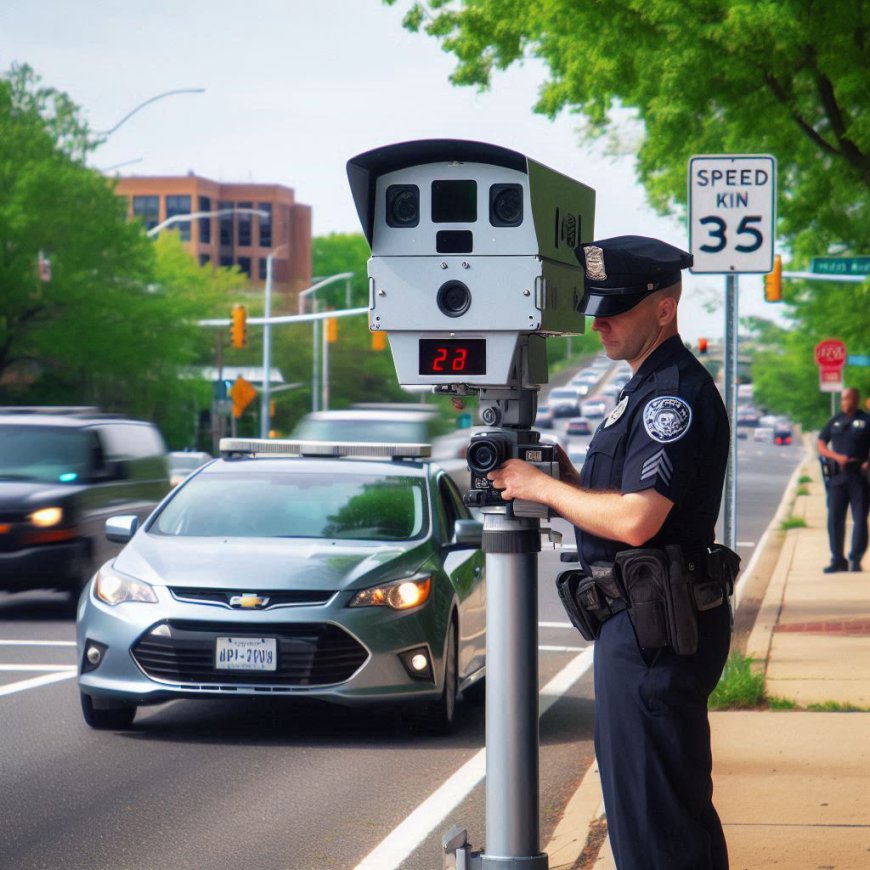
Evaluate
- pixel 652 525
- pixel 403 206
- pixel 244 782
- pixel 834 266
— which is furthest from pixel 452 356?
pixel 834 266

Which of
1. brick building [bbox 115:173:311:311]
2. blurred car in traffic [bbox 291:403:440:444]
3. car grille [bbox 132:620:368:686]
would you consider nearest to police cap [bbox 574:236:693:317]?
car grille [bbox 132:620:368:686]

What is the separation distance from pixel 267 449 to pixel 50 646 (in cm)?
331

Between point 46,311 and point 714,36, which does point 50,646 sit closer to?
point 714,36

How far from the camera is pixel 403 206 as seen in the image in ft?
17.5

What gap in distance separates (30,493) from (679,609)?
11.7 metres

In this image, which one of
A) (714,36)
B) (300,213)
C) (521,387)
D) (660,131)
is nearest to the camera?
(521,387)

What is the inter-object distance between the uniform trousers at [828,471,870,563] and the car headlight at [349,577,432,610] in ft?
34.3

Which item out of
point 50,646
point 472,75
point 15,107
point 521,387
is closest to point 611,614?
point 521,387

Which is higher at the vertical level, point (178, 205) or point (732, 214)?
point (178, 205)

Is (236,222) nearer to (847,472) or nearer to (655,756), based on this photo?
(847,472)

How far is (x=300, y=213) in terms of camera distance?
147125mm

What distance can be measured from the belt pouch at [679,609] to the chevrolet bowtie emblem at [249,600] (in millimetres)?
4749

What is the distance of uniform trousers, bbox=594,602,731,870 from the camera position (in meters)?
4.32

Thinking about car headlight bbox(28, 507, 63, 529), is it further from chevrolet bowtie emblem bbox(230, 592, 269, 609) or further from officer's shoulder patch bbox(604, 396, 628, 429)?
officer's shoulder patch bbox(604, 396, 628, 429)
